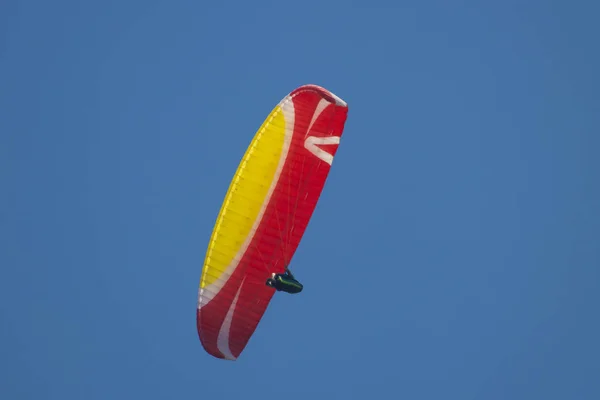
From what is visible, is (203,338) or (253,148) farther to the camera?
(203,338)

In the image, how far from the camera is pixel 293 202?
31984 mm

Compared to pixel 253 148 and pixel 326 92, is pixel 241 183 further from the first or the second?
pixel 326 92

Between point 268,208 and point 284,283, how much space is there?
2.08 meters

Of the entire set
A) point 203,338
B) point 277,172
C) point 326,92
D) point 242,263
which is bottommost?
point 203,338

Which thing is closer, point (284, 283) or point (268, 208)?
point (284, 283)

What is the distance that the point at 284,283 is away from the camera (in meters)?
31.3

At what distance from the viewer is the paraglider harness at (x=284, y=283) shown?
31.2 meters

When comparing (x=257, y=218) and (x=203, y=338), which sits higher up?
(x=257, y=218)

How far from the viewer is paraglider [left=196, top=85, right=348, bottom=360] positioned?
3094cm

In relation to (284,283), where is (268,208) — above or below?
above

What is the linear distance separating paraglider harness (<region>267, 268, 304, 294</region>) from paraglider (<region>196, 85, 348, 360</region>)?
3 cm

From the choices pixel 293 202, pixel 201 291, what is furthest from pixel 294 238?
pixel 201 291

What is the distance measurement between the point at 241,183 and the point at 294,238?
8.44 ft

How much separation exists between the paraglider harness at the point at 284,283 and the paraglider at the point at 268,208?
0.09ft
